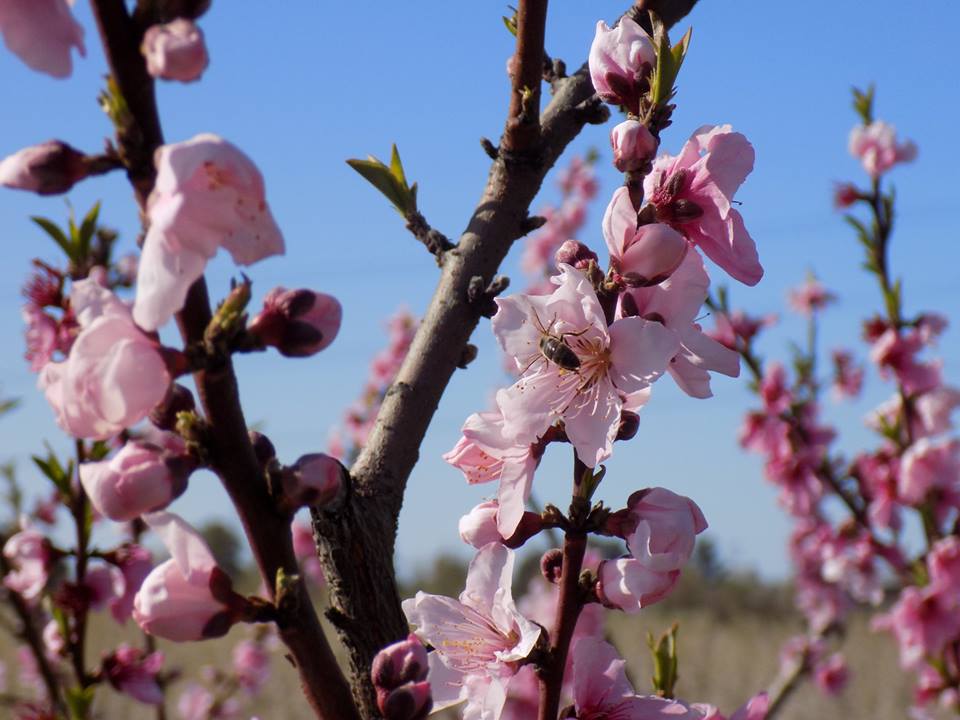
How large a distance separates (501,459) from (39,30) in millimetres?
654

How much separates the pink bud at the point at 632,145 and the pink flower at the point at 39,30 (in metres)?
0.57

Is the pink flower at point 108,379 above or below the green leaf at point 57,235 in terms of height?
below

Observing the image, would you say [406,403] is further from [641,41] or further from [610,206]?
[641,41]

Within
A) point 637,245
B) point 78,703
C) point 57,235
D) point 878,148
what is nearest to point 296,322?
point 637,245

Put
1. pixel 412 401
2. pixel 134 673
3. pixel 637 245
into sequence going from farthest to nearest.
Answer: pixel 134 673 → pixel 412 401 → pixel 637 245

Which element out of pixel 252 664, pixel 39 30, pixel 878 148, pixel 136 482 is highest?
pixel 878 148

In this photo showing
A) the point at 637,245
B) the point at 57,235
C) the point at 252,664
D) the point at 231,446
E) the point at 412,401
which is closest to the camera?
the point at 231,446

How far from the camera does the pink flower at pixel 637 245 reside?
1.08 metres

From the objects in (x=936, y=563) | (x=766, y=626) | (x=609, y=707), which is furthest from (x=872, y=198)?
(x=766, y=626)

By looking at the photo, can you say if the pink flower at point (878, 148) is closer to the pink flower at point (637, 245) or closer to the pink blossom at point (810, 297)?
the pink blossom at point (810, 297)

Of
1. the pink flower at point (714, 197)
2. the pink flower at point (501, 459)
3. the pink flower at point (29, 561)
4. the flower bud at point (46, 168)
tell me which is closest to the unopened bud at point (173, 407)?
the flower bud at point (46, 168)

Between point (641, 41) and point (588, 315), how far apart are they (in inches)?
13.7

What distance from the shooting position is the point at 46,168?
0.90m

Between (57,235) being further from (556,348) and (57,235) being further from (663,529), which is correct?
(663,529)
